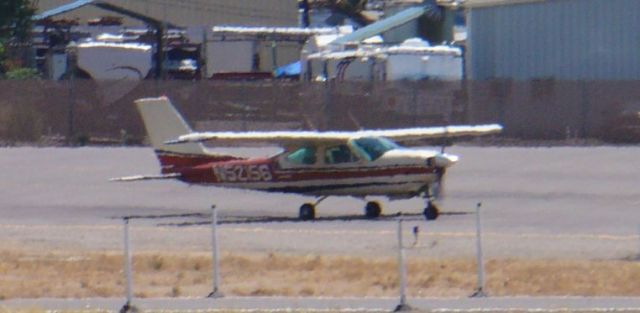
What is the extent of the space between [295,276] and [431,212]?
7.67 meters

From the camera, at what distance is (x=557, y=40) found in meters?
48.8

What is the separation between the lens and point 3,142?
47.1 meters

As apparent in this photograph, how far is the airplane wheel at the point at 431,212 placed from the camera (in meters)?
26.0

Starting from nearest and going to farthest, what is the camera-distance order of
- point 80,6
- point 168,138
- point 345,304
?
point 345,304, point 168,138, point 80,6

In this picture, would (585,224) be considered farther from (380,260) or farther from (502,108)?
(502,108)

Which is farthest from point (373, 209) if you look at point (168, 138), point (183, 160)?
point (168, 138)

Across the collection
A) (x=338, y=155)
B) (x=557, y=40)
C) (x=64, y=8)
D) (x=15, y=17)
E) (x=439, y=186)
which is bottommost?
(x=439, y=186)

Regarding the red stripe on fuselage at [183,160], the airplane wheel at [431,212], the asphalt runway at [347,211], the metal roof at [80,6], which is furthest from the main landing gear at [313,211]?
the metal roof at [80,6]

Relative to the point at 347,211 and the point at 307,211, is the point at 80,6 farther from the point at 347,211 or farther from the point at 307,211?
the point at 307,211

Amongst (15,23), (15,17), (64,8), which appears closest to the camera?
(15,17)

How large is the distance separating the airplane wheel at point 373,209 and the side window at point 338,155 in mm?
866

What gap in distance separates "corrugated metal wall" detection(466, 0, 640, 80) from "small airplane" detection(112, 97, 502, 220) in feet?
68.9

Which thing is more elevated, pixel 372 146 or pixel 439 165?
pixel 372 146

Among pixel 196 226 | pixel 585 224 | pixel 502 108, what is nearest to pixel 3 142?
pixel 502 108
